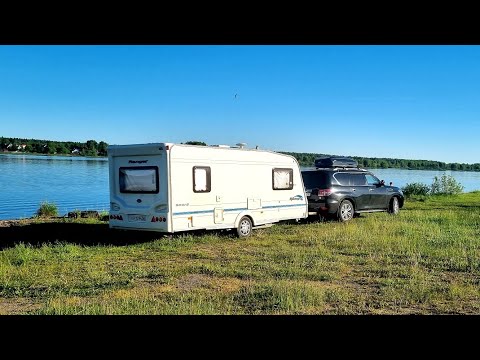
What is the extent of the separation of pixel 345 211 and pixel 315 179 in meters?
1.44

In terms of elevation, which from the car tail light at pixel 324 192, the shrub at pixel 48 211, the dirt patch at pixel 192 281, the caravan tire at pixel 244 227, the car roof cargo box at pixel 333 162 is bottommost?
the dirt patch at pixel 192 281

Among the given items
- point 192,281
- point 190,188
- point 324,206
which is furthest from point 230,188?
point 192,281

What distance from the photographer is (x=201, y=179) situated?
10234mm

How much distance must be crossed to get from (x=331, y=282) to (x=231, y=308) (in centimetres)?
198

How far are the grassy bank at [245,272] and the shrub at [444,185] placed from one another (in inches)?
762

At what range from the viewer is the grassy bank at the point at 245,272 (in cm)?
553

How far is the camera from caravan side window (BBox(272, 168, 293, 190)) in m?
12.2

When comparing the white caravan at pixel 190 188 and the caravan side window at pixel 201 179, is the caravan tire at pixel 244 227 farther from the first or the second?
the caravan side window at pixel 201 179

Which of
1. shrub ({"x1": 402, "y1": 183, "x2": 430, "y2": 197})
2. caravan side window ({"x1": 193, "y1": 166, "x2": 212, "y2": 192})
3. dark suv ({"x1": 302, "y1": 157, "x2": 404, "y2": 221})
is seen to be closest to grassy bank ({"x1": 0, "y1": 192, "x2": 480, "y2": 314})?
caravan side window ({"x1": 193, "y1": 166, "x2": 212, "y2": 192})

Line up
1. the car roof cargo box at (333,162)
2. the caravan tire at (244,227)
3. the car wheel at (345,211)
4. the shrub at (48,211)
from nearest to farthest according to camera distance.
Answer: the caravan tire at (244,227) → the car wheel at (345,211) → the car roof cargo box at (333,162) → the shrub at (48,211)

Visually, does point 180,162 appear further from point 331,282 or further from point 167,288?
point 331,282

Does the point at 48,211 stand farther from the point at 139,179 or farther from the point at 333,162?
the point at 333,162

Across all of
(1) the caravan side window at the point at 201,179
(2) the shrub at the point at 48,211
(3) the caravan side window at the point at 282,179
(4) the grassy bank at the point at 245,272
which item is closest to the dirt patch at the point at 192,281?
(4) the grassy bank at the point at 245,272
